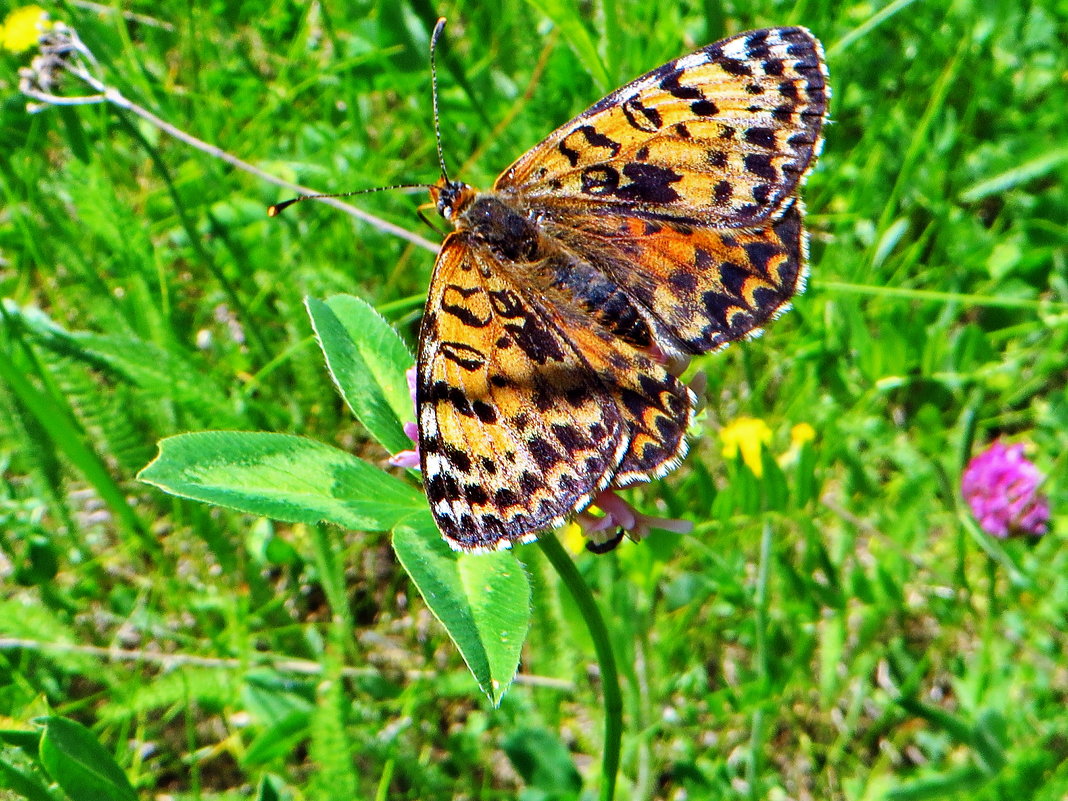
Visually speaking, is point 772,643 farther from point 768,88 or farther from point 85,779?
point 85,779

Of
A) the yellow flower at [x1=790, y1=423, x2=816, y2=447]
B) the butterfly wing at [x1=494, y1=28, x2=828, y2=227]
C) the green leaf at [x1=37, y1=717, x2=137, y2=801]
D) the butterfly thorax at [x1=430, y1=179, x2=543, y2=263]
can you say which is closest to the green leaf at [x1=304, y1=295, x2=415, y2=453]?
the butterfly thorax at [x1=430, y1=179, x2=543, y2=263]

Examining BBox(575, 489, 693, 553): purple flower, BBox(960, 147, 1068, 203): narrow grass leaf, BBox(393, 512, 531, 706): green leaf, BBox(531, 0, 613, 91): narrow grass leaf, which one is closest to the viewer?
BBox(393, 512, 531, 706): green leaf

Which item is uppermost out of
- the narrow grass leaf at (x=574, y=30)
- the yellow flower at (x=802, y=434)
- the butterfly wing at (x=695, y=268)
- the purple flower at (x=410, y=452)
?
the narrow grass leaf at (x=574, y=30)

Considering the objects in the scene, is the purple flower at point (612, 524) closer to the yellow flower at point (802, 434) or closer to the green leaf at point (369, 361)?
the green leaf at point (369, 361)

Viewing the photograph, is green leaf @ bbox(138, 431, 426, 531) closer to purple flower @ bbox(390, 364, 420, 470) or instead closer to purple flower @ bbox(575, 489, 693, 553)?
purple flower @ bbox(390, 364, 420, 470)

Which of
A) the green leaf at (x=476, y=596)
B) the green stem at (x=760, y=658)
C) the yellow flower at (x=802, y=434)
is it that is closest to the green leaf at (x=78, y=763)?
the green leaf at (x=476, y=596)
